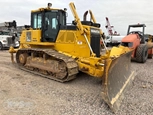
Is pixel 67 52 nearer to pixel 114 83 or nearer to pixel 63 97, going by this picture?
pixel 63 97

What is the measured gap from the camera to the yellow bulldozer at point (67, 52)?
5120 millimetres

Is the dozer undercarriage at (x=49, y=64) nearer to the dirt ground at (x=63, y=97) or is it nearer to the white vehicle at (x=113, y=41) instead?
the dirt ground at (x=63, y=97)

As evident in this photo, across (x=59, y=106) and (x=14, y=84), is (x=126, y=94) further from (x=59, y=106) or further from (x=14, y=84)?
(x=14, y=84)

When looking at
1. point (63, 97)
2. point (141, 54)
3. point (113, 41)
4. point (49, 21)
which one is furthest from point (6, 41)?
point (113, 41)

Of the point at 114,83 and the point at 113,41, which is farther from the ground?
Answer: the point at 113,41

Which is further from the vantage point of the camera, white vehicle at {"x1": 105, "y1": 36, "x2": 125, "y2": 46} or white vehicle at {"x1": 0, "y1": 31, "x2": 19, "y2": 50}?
white vehicle at {"x1": 105, "y1": 36, "x2": 125, "y2": 46}

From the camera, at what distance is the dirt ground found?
3814 millimetres

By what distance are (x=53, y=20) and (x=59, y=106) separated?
3.79 metres

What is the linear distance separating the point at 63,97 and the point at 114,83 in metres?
1.34

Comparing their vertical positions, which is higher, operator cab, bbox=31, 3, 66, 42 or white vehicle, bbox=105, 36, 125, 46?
operator cab, bbox=31, 3, 66, 42

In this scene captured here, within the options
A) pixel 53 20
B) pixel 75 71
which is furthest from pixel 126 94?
pixel 53 20

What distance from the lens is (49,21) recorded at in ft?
22.6

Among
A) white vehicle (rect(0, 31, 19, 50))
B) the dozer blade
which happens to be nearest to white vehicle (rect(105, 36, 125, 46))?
white vehicle (rect(0, 31, 19, 50))

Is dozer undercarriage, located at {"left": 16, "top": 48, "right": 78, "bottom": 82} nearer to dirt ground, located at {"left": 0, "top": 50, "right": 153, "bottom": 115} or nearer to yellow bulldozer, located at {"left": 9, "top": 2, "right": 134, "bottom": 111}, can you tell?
yellow bulldozer, located at {"left": 9, "top": 2, "right": 134, "bottom": 111}
